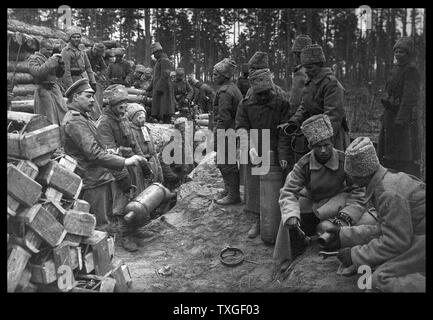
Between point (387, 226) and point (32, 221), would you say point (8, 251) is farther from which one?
point (387, 226)

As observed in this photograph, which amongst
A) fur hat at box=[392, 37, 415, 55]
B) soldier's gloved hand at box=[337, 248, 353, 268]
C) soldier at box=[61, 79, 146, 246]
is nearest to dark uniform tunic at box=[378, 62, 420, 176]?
fur hat at box=[392, 37, 415, 55]

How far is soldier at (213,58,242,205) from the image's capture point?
6.25 meters

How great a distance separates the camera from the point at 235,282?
4.78m

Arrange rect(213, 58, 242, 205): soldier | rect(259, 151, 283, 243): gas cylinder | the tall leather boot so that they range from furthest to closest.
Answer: the tall leather boot → rect(213, 58, 242, 205): soldier → rect(259, 151, 283, 243): gas cylinder

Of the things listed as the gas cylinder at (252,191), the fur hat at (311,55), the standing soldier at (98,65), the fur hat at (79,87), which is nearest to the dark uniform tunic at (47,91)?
the fur hat at (79,87)

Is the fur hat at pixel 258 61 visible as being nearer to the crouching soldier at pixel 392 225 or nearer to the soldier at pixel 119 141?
the soldier at pixel 119 141

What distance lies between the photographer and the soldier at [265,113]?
17.6 ft

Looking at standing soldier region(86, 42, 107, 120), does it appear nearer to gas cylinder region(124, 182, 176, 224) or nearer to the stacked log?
the stacked log

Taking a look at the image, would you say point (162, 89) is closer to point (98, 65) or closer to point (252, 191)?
point (98, 65)

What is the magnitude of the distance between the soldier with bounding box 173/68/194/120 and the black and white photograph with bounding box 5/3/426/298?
228cm

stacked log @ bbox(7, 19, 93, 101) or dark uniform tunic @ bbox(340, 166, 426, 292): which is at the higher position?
stacked log @ bbox(7, 19, 93, 101)

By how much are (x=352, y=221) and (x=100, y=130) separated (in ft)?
11.3

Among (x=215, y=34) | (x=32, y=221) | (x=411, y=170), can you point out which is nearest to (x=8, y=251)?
(x=32, y=221)

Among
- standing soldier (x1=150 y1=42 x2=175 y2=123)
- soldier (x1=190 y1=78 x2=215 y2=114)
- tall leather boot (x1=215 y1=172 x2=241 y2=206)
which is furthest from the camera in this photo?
soldier (x1=190 y1=78 x2=215 y2=114)
